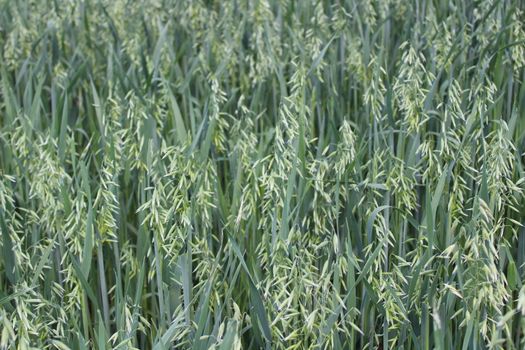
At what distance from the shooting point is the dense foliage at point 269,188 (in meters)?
1.83

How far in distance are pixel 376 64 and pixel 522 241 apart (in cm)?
63

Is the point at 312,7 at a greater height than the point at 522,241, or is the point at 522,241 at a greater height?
the point at 312,7

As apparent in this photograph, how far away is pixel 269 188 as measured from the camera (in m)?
2.04

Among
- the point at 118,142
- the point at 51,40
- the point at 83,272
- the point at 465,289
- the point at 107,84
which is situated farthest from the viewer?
the point at 51,40

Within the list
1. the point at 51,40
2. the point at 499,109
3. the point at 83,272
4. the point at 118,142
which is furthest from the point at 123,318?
the point at 51,40

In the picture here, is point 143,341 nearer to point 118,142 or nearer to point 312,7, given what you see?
point 118,142

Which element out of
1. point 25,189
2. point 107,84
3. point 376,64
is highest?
point 376,64

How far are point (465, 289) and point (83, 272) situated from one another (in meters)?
0.84

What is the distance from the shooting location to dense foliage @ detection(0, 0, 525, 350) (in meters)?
1.83

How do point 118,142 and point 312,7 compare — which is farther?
point 312,7

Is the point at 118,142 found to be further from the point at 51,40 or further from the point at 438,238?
the point at 51,40

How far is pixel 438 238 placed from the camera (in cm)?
211

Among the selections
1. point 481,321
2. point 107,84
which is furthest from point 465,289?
point 107,84

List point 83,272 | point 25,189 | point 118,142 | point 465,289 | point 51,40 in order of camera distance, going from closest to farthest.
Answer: point 465,289, point 83,272, point 118,142, point 25,189, point 51,40
